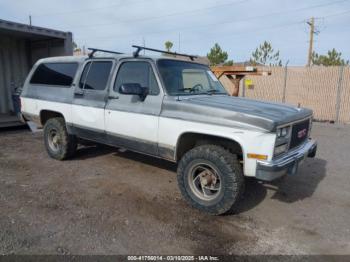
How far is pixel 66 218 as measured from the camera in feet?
12.1

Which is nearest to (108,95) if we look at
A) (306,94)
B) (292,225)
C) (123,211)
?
(123,211)

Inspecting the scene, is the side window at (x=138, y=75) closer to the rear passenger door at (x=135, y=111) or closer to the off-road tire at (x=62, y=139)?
the rear passenger door at (x=135, y=111)

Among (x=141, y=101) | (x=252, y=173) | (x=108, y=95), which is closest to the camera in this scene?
(x=252, y=173)

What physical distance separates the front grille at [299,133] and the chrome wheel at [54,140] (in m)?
4.40

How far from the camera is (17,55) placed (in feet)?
36.4

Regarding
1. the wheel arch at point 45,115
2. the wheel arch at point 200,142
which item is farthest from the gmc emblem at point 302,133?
the wheel arch at point 45,115

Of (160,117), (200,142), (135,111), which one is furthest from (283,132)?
(135,111)

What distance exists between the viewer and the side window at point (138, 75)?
436cm

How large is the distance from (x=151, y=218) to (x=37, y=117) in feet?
12.9

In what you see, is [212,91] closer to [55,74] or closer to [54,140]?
[55,74]

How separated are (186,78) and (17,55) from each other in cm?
905

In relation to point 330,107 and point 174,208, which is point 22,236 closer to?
point 174,208

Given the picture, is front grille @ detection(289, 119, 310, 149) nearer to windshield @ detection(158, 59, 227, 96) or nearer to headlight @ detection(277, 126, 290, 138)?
headlight @ detection(277, 126, 290, 138)

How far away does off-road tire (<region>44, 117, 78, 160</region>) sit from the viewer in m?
5.80
